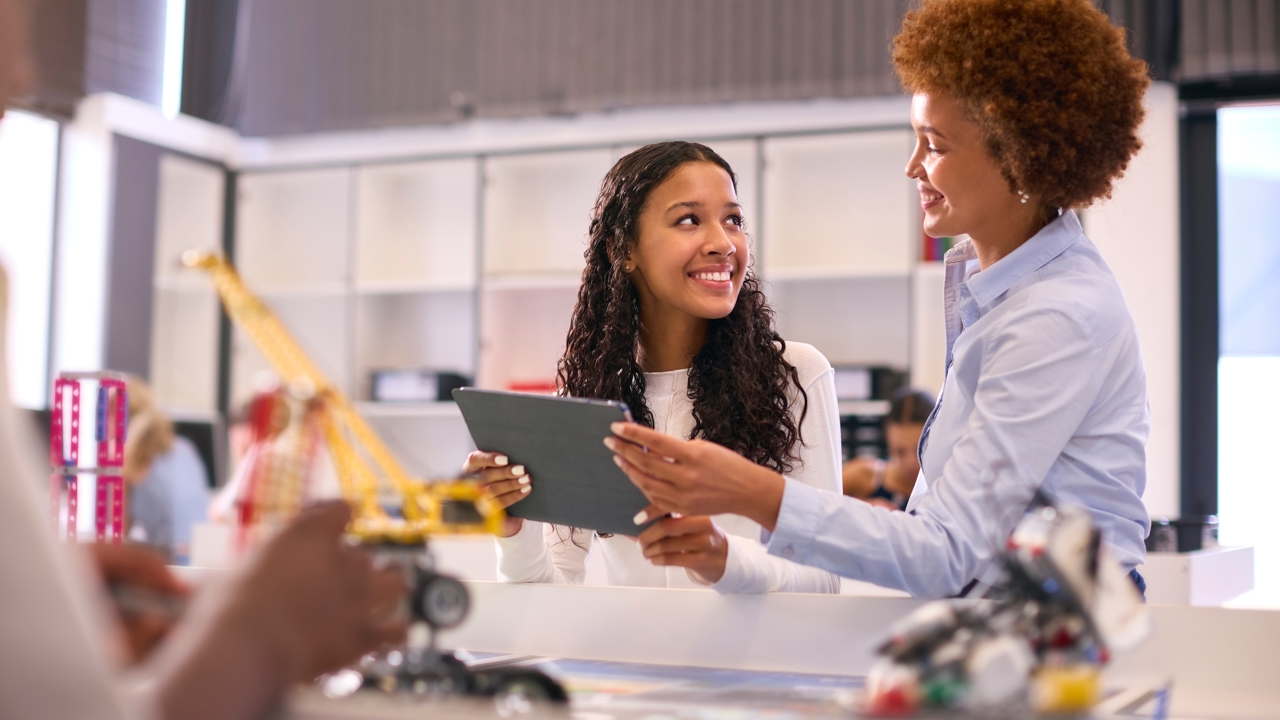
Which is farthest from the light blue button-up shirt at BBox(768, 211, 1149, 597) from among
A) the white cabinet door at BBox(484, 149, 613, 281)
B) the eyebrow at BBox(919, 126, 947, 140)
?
the white cabinet door at BBox(484, 149, 613, 281)

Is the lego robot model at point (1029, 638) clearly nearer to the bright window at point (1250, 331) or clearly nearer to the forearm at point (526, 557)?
the forearm at point (526, 557)

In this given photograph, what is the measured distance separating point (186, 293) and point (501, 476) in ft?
12.0

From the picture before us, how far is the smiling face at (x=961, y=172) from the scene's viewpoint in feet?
4.32

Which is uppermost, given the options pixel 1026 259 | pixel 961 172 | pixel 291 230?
pixel 291 230

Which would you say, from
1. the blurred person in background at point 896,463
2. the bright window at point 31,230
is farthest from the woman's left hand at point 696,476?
the bright window at point 31,230

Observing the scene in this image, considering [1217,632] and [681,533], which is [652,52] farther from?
[1217,632]

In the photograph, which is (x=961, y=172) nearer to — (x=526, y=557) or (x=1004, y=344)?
(x=1004, y=344)

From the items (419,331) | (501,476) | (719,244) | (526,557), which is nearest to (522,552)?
(526,557)

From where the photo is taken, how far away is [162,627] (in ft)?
2.23

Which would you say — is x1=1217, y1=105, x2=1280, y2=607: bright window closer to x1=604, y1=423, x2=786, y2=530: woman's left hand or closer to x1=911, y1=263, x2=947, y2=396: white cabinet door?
x1=911, y1=263, x2=947, y2=396: white cabinet door

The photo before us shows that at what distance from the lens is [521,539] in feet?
5.13

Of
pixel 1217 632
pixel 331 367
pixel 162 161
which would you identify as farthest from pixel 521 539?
pixel 162 161

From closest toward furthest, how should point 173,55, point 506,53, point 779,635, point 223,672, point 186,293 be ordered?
1. point 223,672
2. point 779,635
3. point 506,53
4. point 186,293
5. point 173,55

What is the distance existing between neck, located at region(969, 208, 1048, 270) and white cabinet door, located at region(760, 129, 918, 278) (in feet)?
8.33
